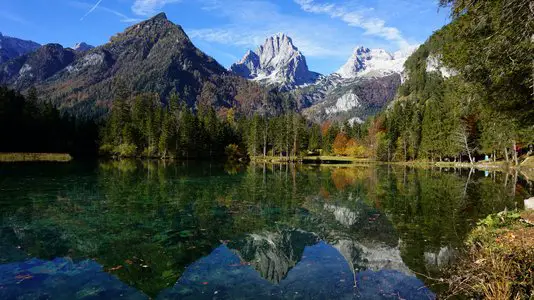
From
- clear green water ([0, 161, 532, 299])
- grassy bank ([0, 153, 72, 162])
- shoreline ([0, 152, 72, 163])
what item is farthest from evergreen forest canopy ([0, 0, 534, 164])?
clear green water ([0, 161, 532, 299])

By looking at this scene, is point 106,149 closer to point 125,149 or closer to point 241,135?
point 125,149

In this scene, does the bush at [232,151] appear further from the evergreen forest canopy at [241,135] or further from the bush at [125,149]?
the bush at [125,149]

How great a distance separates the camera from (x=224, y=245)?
51.6 feet

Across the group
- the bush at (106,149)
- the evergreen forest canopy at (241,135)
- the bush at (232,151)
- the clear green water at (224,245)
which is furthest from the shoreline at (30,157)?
the clear green water at (224,245)

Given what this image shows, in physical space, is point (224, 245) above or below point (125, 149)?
below

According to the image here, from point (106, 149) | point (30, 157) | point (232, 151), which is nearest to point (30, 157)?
point (30, 157)

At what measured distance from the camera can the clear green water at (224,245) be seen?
11.0 m

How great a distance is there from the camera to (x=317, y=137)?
14812 cm

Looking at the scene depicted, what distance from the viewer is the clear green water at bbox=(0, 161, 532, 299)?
11039 millimetres

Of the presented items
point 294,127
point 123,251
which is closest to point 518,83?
point 123,251

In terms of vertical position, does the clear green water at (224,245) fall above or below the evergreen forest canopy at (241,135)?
below

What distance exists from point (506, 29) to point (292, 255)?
44.4 ft

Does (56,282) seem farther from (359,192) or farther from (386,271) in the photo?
(359,192)

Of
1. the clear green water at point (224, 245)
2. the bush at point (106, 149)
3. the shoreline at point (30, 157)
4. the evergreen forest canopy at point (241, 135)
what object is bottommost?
the clear green water at point (224, 245)
